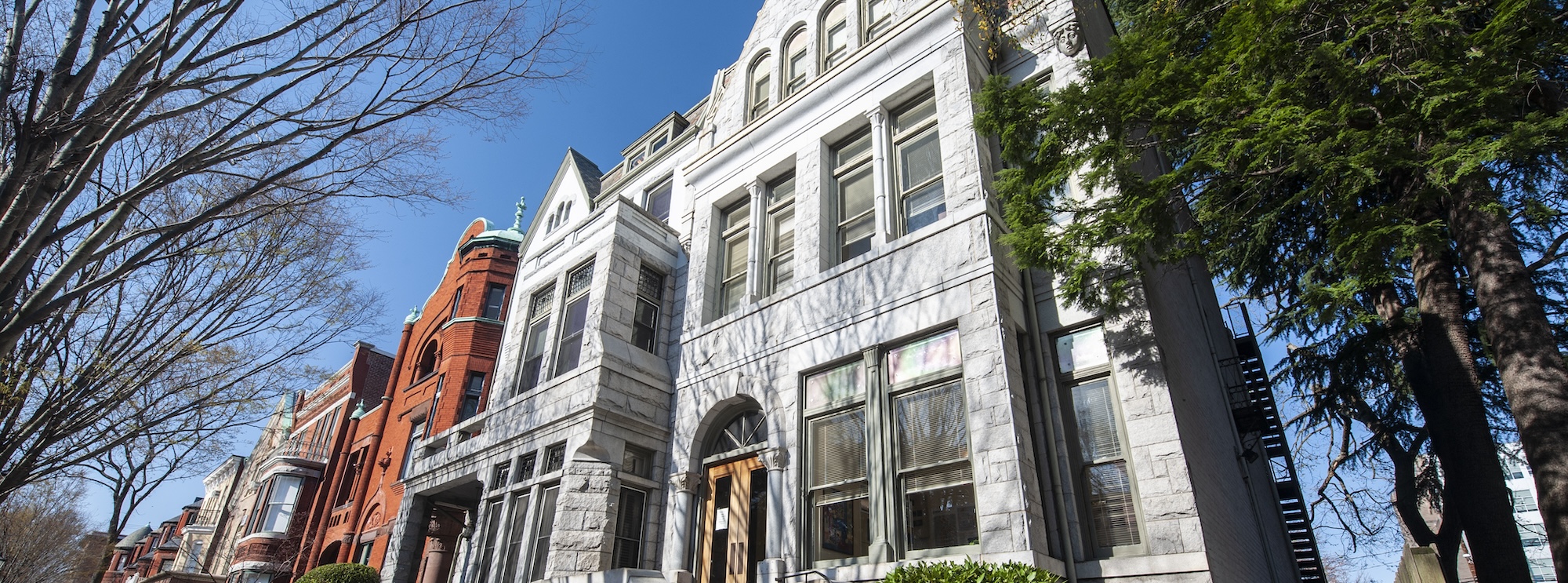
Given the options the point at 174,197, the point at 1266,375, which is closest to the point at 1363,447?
the point at 1266,375

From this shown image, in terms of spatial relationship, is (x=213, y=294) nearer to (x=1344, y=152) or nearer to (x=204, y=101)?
(x=204, y=101)

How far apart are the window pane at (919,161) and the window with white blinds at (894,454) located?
266cm

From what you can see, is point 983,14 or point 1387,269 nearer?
point 1387,269

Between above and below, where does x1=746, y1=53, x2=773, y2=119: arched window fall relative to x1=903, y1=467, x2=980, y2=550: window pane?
above

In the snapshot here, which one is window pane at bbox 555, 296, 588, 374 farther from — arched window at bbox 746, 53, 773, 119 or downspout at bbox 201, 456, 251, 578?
downspout at bbox 201, 456, 251, 578

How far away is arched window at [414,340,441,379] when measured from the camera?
27.2 m

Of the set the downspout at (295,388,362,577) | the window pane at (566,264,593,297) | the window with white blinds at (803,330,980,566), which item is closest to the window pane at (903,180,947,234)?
the window with white blinds at (803,330,980,566)

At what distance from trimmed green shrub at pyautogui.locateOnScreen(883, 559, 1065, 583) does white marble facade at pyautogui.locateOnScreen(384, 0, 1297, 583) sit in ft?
1.50

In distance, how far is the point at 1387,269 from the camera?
6898 millimetres

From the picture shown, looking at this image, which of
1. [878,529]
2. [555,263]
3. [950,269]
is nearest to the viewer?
[878,529]

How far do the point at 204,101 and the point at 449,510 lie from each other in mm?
11141

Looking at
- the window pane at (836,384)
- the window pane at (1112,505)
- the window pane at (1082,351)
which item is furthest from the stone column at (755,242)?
the window pane at (1112,505)

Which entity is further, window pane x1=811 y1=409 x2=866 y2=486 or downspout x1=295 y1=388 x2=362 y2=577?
downspout x1=295 y1=388 x2=362 y2=577

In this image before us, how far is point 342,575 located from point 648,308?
27.4 ft
